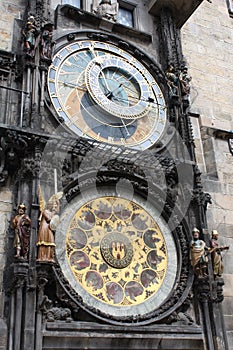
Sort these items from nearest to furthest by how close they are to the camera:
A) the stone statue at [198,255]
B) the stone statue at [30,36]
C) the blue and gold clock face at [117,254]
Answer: the blue and gold clock face at [117,254] → the stone statue at [198,255] → the stone statue at [30,36]

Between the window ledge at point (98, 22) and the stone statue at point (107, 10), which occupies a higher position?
the stone statue at point (107, 10)

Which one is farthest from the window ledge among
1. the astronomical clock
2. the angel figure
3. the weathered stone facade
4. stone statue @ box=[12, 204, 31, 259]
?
stone statue @ box=[12, 204, 31, 259]

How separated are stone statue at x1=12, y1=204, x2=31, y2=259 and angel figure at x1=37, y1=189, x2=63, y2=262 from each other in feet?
0.53

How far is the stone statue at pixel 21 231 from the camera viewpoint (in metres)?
5.79

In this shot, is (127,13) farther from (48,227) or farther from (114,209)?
(48,227)

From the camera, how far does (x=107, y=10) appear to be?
29.5 feet

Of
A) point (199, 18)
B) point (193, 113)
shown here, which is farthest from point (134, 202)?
point (199, 18)

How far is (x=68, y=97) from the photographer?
25.0ft

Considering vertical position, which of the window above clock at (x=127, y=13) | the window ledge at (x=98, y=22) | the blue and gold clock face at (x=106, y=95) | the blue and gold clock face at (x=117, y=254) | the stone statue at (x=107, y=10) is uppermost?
the window above clock at (x=127, y=13)

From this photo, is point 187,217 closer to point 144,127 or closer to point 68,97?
point 144,127

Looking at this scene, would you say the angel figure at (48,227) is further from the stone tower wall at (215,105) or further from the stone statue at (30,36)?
the stone tower wall at (215,105)

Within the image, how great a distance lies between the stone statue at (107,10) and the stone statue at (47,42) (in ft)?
5.16

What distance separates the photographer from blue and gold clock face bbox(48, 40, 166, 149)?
298 inches

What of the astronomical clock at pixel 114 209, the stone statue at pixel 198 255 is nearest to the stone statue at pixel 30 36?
the astronomical clock at pixel 114 209
